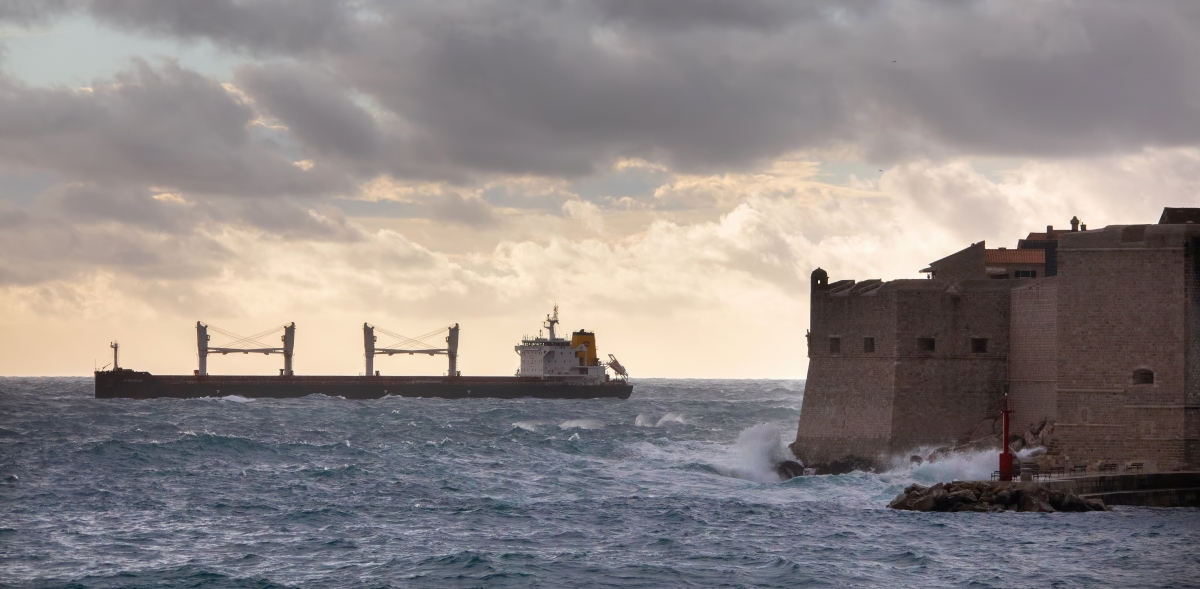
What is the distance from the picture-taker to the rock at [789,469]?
33.7 m

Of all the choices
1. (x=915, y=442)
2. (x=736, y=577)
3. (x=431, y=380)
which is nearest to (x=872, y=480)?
(x=915, y=442)

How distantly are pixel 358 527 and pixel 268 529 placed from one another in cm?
160

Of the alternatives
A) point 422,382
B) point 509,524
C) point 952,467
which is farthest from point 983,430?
point 422,382

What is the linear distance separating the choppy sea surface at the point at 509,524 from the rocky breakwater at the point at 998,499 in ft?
1.34

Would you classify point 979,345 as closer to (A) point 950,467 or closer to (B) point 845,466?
(A) point 950,467

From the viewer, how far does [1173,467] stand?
27.5 meters

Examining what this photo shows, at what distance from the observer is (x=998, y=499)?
25.6 metres

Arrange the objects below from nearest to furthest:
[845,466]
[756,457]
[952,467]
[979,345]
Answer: [952,467] < [979,345] < [845,466] < [756,457]

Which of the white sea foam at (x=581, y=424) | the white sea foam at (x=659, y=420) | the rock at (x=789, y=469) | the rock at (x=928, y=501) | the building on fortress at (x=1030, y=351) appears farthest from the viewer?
the white sea foam at (x=659, y=420)

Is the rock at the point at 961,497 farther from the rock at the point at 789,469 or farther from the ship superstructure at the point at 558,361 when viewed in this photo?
the ship superstructure at the point at 558,361

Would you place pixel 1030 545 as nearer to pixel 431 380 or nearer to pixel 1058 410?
pixel 1058 410

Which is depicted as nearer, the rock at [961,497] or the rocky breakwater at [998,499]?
the rocky breakwater at [998,499]

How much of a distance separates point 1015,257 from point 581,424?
24.0 meters

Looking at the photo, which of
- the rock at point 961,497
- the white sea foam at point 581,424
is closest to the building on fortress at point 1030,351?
the rock at point 961,497
